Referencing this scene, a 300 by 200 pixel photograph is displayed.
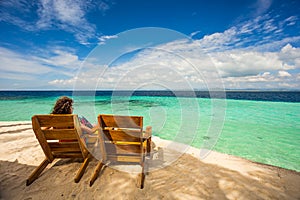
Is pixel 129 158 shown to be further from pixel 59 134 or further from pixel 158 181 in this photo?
pixel 59 134

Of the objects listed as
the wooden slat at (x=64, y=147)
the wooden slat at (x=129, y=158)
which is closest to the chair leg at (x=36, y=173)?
the wooden slat at (x=64, y=147)

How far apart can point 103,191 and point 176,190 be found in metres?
1.36

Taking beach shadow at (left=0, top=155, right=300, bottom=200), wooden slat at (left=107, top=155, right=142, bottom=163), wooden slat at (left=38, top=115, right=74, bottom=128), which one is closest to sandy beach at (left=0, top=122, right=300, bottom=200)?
beach shadow at (left=0, top=155, right=300, bottom=200)

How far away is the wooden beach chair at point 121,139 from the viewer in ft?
8.97

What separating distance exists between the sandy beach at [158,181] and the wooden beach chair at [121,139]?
0.27 m

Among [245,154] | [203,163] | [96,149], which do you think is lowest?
[245,154]

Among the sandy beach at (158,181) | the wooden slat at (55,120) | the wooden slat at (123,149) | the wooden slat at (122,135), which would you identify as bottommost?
the sandy beach at (158,181)

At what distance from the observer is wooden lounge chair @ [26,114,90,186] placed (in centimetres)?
269

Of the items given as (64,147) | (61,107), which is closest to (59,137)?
(64,147)

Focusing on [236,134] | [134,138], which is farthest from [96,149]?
[236,134]

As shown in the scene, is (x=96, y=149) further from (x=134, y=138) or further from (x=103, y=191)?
(x=134, y=138)

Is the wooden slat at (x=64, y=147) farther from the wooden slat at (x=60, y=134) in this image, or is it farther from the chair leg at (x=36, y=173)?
the chair leg at (x=36, y=173)

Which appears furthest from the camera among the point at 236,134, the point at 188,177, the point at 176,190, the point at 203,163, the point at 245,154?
the point at 236,134

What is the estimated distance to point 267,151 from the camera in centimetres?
610
